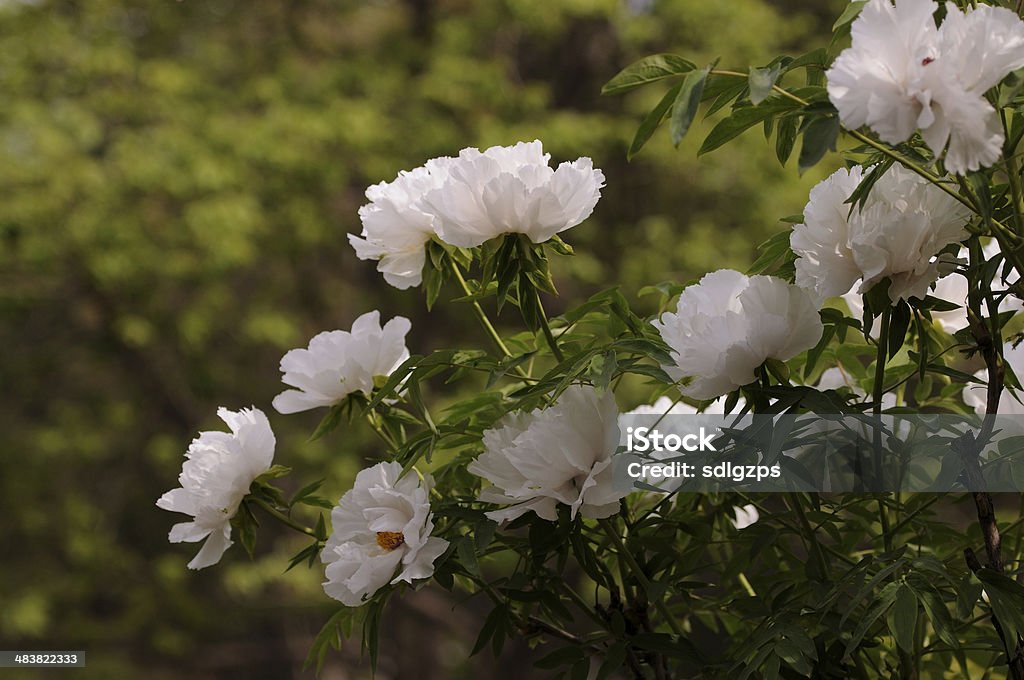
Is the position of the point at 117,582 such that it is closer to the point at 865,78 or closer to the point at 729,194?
the point at 729,194

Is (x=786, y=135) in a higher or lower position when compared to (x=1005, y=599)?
higher

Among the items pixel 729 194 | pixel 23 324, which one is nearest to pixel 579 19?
pixel 729 194

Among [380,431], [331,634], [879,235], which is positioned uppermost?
[879,235]

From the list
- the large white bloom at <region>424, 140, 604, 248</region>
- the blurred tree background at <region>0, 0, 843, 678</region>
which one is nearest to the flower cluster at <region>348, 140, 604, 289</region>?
the large white bloom at <region>424, 140, 604, 248</region>

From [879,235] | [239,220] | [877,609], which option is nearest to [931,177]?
[879,235]

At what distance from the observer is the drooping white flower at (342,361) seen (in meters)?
0.58

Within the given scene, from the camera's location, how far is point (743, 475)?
1.68ft

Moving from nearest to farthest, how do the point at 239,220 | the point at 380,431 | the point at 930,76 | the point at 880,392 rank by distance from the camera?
the point at 930,76 < the point at 880,392 < the point at 380,431 < the point at 239,220

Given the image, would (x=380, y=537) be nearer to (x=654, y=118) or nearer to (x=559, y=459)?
(x=559, y=459)

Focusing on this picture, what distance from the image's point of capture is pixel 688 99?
430mm

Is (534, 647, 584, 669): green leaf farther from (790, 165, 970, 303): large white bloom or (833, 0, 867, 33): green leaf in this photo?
(833, 0, 867, 33): green leaf

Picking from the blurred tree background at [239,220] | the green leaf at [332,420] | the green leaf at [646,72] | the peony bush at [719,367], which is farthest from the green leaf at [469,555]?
the blurred tree background at [239,220]

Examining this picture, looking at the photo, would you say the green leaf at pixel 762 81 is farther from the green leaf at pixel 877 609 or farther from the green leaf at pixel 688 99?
the green leaf at pixel 877 609

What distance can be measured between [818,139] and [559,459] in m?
0.17
